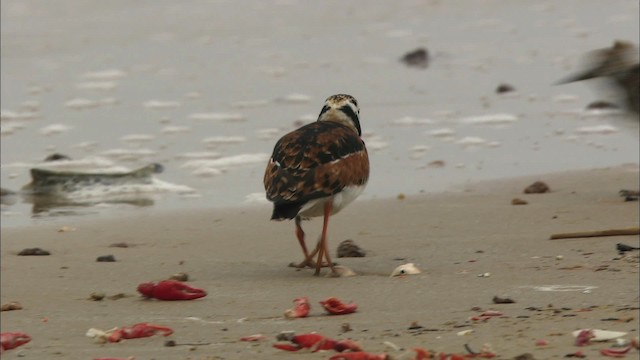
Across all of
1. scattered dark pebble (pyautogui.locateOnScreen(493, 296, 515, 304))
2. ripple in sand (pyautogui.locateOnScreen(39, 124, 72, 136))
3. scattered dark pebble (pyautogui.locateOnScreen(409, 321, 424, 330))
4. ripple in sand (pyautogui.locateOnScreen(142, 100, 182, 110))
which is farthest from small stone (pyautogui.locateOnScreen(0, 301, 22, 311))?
ripple in sand (pyautogui.locateOnScreen(142, 100, 182, 110))

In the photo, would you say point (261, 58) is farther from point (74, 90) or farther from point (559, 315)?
point (559, 315)

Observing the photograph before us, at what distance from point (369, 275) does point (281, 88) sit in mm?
6456

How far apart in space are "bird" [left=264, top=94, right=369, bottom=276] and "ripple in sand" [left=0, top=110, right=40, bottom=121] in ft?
18.0

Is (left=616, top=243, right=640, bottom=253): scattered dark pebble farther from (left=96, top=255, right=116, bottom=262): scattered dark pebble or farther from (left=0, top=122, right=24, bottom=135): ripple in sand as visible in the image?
(left=0, top=122, right=24, bottom=135): ripple in sand

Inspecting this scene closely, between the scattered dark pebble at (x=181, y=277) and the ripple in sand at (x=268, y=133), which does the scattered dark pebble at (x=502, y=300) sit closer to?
the scattered dark pebble at (x=181, y=277)

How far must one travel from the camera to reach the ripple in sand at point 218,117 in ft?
34.2

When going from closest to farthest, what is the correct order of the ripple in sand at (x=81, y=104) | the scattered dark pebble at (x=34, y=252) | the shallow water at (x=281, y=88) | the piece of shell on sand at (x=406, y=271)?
the piece of shell on sand at (x=406, y=271), the scattered dark pebble at (x=34, y=252), the shallow water at (x=281, y=88), the ripple in sand at (x=81, y=104)

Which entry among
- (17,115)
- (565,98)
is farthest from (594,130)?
(17,115)

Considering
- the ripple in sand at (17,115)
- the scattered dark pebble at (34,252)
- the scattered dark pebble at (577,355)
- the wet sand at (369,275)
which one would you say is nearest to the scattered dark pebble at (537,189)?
the wet sand at (369,275)

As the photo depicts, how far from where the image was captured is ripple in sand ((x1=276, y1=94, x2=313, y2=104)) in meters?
11.1

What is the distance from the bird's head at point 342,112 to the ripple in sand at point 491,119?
3.73 metres

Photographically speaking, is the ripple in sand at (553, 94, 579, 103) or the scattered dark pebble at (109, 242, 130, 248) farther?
the ripple in sand at (553, 94, 579, 103)

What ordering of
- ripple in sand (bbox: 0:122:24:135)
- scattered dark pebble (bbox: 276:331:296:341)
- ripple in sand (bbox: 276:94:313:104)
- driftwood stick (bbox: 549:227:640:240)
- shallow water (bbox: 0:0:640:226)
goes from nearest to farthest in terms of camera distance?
scattered dark pebble (bbox: 276:331:296:341), driftwood stick (bbox: 549:227:640:240), shallow water (bbox: 0:0:640:226), ripple in sand (bbox: 0:122:24:135), ripple in sand (bbox: 276:94:313:104)

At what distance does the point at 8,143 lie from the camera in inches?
389
